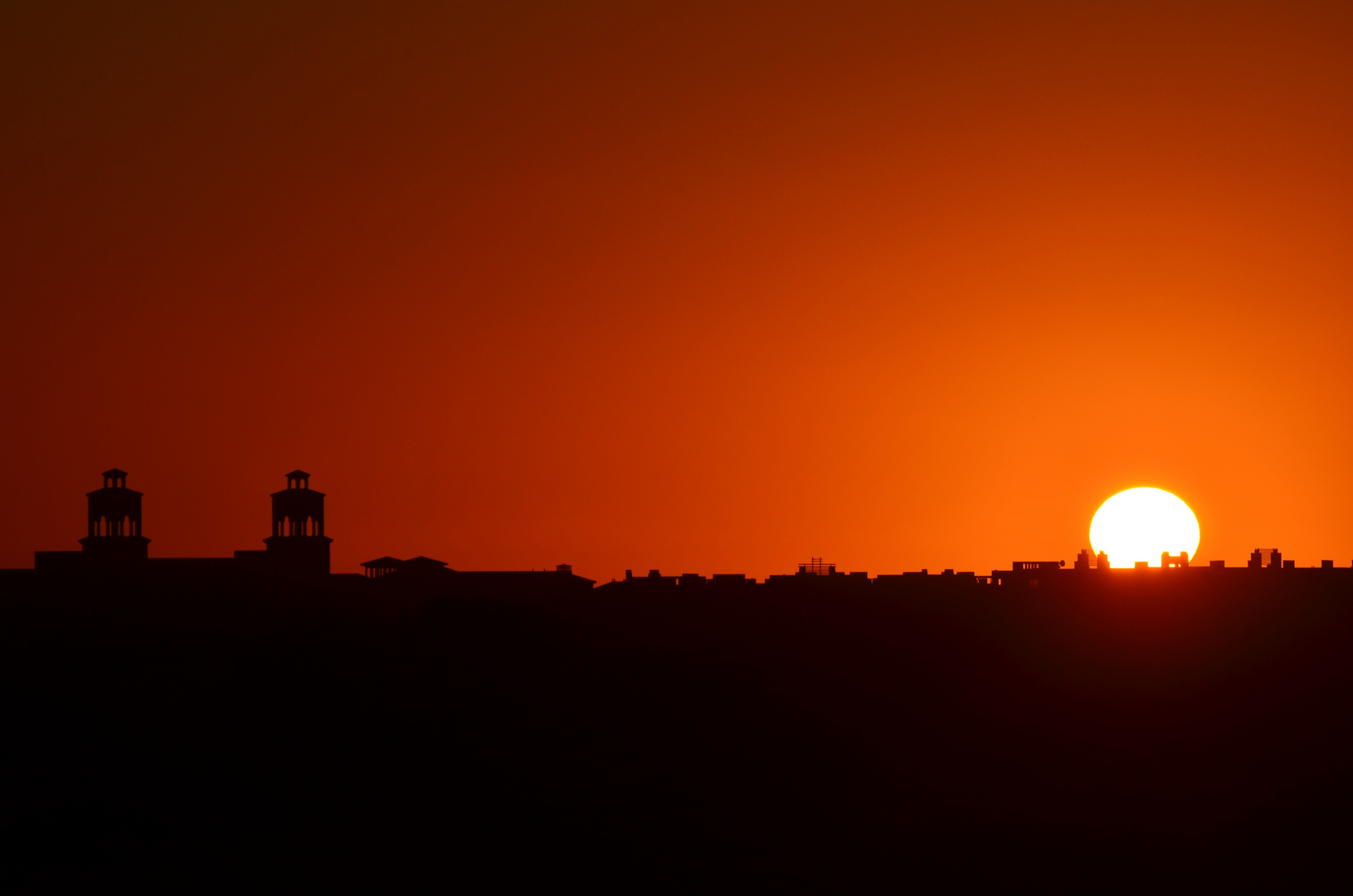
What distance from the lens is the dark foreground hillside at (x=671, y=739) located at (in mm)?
38562

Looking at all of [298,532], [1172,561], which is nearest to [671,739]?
[298,532]

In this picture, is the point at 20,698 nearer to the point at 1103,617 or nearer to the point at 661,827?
the point at 661,827

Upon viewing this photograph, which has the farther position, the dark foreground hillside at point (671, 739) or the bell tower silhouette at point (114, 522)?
the bell tower silhouette at point (114, 522)

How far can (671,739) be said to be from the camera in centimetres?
5069

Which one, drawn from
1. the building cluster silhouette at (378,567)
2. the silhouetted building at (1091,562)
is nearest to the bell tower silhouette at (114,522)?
the building cluster silhouette at (378,567)

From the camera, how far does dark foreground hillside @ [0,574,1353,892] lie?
3856 centimetres

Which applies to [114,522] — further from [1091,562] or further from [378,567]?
[1091,562]

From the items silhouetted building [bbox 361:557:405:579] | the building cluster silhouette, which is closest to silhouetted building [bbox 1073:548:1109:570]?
the building cluster silhouette

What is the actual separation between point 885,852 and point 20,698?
89.9 ft

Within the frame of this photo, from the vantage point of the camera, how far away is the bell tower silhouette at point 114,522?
60.4m

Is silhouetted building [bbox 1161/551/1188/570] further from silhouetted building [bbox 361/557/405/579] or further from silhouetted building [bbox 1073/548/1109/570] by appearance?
silhouetted building [bbox 361/557/405/579]

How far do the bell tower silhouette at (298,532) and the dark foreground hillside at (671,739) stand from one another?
4.87 ft

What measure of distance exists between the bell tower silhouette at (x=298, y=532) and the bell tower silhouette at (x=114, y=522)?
517 centimetres

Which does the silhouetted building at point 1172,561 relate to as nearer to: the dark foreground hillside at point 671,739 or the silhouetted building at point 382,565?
the dark foreground hillside at point 671,739
